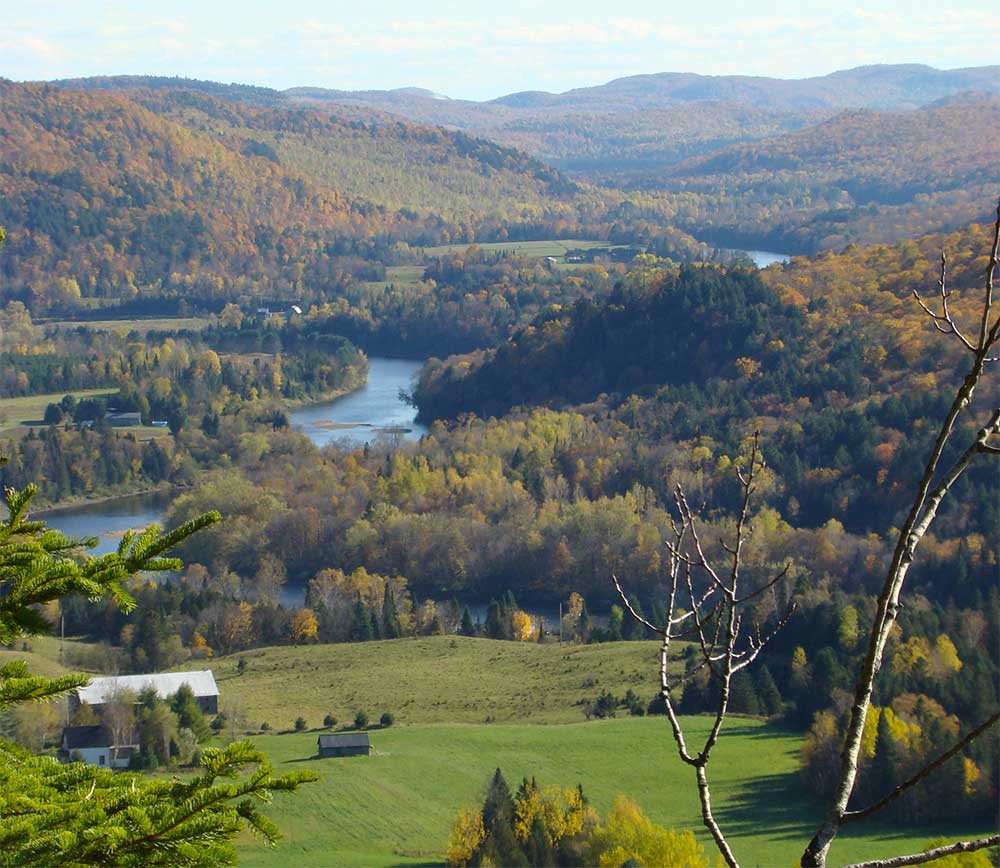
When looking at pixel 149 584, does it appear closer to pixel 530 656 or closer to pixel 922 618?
pixel 530 656

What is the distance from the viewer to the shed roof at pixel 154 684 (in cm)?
3669

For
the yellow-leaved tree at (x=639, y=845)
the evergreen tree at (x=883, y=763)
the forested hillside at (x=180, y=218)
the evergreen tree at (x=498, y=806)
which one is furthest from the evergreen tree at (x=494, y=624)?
the forested hillside at (x=180, y=218)

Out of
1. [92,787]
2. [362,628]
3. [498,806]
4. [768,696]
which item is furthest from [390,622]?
[92,787]

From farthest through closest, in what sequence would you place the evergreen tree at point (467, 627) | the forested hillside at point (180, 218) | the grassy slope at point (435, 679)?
the forested hillside at point (180, 218) → the evergreen tree at point (467, 627) → the grassy slope at point (435, 679)

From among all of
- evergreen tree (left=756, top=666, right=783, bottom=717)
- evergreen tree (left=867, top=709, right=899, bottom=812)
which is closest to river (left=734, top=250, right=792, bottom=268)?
evergreen tree (left=756, top=666, right=783, bottom=717)

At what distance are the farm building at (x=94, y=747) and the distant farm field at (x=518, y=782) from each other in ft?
10.6

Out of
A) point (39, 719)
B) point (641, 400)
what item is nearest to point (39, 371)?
point (641, 400)

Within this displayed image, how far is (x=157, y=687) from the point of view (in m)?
38.0

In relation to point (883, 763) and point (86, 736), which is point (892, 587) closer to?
point (883, 763)

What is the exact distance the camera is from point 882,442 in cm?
6212

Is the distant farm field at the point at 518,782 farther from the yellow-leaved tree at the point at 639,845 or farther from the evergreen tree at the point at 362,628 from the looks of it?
the evergreen tree at the point at 362,628

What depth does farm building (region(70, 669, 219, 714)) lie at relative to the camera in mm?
36469

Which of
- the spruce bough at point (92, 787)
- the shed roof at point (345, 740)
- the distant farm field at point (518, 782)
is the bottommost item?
the shed roof at point (345, 740)

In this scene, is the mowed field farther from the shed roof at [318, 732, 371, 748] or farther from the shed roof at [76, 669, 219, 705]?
the shed roof at [76, 669, 219, 705]
